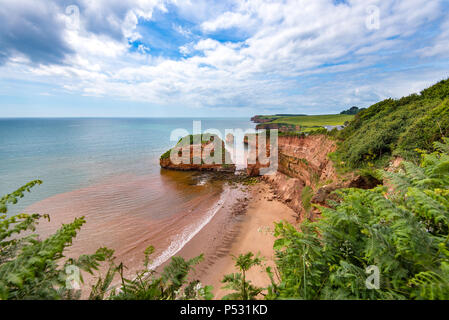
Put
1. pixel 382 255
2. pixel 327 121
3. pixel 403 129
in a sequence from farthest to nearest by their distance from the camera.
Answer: pixel 327 121
pixel 403 129
pixel 382 255

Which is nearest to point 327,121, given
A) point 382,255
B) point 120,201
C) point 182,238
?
point 182,238

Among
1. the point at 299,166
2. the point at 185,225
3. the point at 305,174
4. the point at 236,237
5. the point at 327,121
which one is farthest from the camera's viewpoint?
the point at 327,121

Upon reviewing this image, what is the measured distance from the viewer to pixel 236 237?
42.0 ft

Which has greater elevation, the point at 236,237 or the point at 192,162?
the point at 192,162

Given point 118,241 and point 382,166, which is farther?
point 118,241

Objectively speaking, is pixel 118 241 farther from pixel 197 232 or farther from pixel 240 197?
pixel 240 197

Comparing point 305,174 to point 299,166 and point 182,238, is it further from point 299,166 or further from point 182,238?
point 182,238

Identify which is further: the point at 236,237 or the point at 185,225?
the point at 185,225

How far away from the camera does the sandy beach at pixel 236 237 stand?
9.40 meters

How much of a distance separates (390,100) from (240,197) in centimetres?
1610

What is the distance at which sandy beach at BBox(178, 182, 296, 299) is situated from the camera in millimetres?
9398

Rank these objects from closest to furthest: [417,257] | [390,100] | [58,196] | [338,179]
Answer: [417,257]
[338,179]
[390,100]
[58,196]
